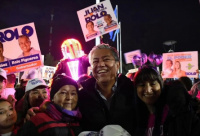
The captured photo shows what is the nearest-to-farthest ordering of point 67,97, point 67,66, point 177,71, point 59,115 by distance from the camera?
point 59,115 < point 67,97 < point 67,66 < point 177,71

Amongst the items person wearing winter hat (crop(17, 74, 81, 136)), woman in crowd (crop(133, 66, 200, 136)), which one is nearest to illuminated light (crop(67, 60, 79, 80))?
person wearing winter hat (crop(17, 74, 81, 136))

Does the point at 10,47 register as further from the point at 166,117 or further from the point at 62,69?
the point at 166,117

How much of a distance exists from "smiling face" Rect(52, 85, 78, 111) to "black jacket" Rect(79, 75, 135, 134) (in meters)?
0.22

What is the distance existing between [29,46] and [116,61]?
11.1 ft

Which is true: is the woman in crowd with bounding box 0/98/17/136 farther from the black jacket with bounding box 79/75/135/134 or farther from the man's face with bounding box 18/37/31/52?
the man's face with bounding box 18/37/31/52

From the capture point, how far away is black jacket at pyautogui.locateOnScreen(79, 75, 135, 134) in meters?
2.74

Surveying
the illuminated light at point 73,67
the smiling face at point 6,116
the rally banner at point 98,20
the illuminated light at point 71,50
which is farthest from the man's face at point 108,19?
the smiling face at point 6,116

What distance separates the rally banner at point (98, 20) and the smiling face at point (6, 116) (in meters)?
4.89

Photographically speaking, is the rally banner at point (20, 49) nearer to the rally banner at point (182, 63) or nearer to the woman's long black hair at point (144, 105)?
the woman's long black hair at point (144, 105)

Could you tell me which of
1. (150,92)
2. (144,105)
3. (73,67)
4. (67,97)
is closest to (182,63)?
(73,67)

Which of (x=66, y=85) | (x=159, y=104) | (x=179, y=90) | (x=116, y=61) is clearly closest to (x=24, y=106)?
(x=66, y=85)

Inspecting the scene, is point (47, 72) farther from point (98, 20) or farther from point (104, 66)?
point (104, 66)

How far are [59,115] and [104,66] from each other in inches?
33.3

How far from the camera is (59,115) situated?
247 centimetres
